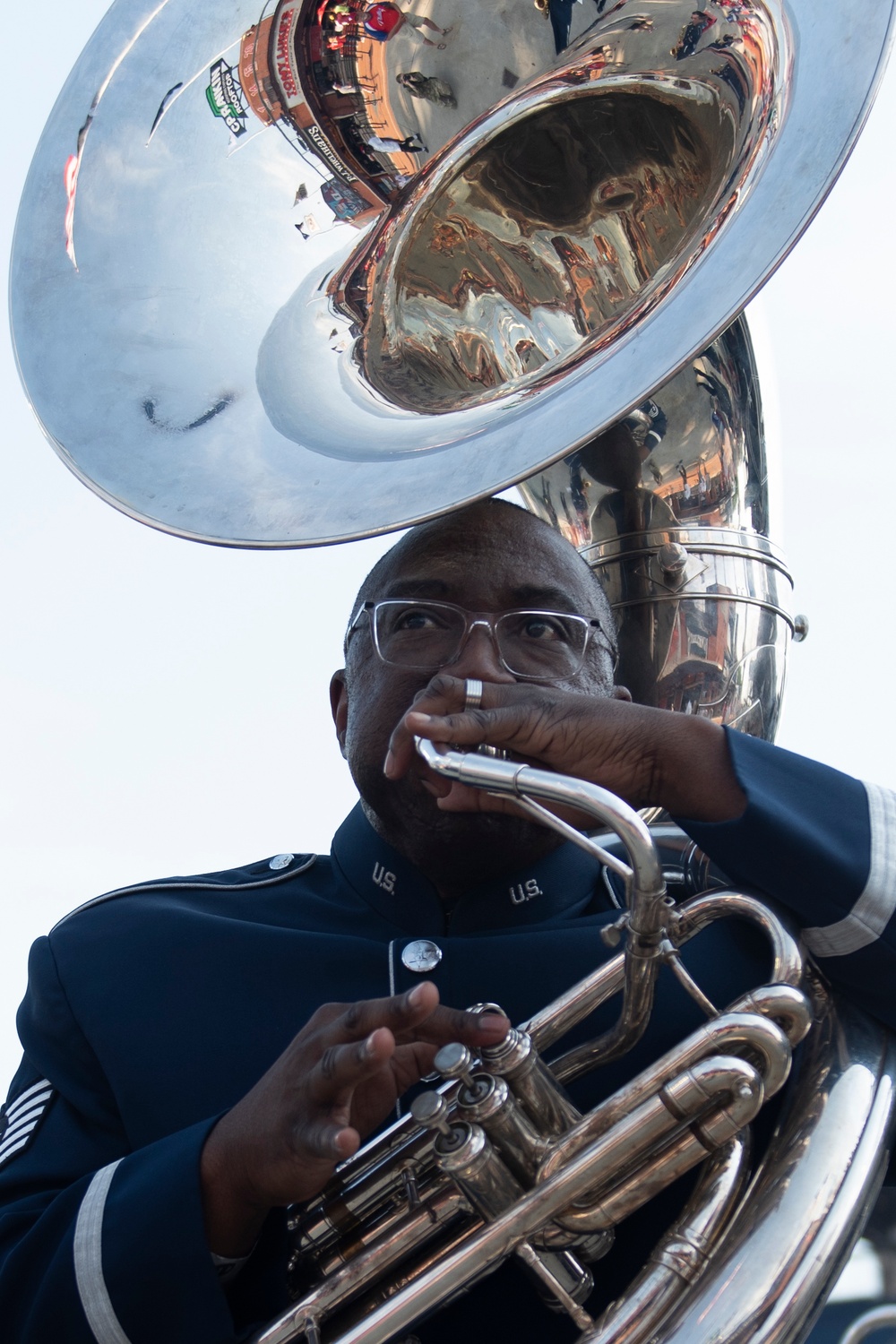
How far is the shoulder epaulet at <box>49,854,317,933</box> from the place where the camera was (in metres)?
2.30

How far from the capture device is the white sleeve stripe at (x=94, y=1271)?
1.58 metres

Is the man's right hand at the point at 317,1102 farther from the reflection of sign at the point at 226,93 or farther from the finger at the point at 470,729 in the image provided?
the reflection of sign at the point at 226,93

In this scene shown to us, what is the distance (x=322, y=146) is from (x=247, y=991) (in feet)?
4.65

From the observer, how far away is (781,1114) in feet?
5.56

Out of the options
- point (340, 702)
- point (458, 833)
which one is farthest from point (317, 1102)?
point (340, 702)

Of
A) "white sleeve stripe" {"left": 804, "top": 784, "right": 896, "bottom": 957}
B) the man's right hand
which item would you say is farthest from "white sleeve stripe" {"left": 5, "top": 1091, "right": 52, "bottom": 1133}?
"white sleeve stripe" {"left": 804, "top": 784, "right": 896, "bottom": 957}

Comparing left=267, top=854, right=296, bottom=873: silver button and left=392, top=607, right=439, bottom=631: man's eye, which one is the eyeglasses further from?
left=267, top=854, right=296, bottom=873: silver button

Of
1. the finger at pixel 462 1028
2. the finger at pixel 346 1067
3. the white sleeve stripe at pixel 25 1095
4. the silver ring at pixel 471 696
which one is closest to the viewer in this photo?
the finger at pixel 346 1067

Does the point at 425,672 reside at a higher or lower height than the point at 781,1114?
higher

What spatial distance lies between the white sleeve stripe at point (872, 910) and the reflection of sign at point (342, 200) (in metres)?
1.36

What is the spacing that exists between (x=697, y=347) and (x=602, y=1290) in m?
1.20

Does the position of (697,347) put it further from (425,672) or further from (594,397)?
(425,672)

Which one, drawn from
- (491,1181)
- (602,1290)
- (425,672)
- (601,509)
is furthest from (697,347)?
(602,1290)

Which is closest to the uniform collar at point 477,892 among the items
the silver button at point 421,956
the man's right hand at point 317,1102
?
the silver button at point 421,956
